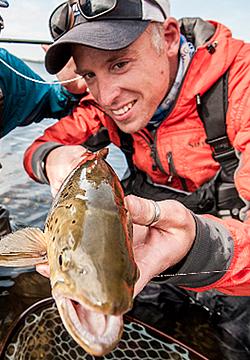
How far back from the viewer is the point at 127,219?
1.29 m

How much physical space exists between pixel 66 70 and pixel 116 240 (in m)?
3.04

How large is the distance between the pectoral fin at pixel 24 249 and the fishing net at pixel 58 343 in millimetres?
1071

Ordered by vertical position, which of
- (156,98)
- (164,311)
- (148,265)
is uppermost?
(156,98)

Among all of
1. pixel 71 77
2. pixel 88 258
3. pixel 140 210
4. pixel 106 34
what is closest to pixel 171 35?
pixel 106 34

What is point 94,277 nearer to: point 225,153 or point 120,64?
point 120,64

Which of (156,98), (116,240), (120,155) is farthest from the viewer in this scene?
(120,155)

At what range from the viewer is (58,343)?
2.24 meters

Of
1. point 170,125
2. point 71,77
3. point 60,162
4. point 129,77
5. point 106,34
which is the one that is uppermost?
point 106,34

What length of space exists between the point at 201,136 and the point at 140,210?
1682mm

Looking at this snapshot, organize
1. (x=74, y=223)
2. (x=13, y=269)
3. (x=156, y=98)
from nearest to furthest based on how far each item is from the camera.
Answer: (x=74, y=223) → (x=156, y=98) → (x=13, y=269)

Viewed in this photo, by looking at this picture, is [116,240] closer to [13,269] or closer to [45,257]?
[45,257]

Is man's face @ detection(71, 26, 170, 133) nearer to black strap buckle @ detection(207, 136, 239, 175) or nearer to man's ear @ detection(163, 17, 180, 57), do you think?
man's ear @ detection(163, 17, 180, 57)

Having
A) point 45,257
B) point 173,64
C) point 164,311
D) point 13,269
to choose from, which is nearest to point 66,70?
point 173,64

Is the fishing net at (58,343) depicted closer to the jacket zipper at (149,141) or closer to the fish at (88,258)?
the fish at (88,258)
